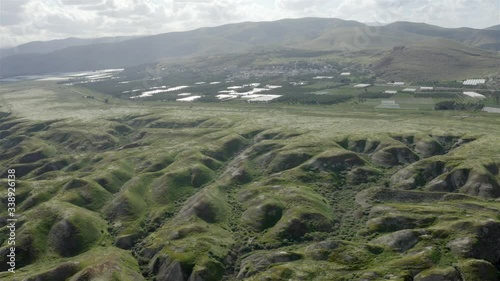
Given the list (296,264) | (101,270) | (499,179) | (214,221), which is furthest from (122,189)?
(499,179)

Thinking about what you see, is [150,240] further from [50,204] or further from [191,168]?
[191,168]

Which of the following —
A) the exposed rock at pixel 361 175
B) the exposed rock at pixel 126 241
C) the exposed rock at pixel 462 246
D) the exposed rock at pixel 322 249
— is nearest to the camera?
the exposed rock at pixel 462 246

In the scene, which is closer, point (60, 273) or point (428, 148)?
point (60, 273)

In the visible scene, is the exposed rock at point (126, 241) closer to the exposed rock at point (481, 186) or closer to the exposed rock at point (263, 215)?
the exposed rock at point (263, 215)

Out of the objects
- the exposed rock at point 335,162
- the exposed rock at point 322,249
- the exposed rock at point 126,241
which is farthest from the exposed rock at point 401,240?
the exposed rock at point 126,241

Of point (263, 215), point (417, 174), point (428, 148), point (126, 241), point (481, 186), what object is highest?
point (428, 148)

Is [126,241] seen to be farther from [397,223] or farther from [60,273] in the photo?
[397,223]

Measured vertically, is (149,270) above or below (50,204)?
below

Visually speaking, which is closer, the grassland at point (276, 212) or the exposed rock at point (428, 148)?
the grassland at point (276, 212)

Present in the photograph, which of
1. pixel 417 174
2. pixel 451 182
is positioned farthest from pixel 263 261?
pixel 451 182
